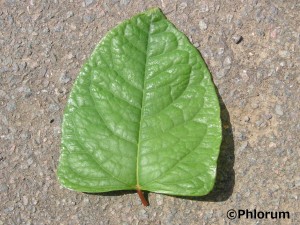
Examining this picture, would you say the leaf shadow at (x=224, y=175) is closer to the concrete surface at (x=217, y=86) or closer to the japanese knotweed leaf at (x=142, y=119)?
the concrete surface at (x=217, y=86)

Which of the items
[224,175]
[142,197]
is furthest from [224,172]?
[142,197]

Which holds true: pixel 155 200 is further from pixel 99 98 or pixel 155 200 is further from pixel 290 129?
pixel 290 129

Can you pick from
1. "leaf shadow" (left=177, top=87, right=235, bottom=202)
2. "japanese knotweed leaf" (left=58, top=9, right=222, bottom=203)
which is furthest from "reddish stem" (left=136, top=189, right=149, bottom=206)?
"leaf shadow" (left=177, top=87, right=235, bottom=202)

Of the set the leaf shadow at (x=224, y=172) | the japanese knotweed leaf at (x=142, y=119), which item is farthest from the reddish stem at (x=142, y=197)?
the leaf shadow at (x=224, y=172)

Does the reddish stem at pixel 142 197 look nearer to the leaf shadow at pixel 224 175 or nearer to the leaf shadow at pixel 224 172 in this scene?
the leaf shadow at pixel 224 175

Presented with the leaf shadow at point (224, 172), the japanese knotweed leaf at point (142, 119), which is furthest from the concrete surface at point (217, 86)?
the japanese knotweed leaf at point (142, 119)

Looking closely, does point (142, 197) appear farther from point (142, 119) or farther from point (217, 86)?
point (217, 86)

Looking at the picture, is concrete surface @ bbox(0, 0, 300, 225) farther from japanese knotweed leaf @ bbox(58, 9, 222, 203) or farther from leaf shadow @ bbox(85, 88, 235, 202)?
japanese knotweed leaf @ bbox(58, 9, 222, 203)

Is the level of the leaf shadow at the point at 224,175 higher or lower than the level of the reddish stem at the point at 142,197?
higher
